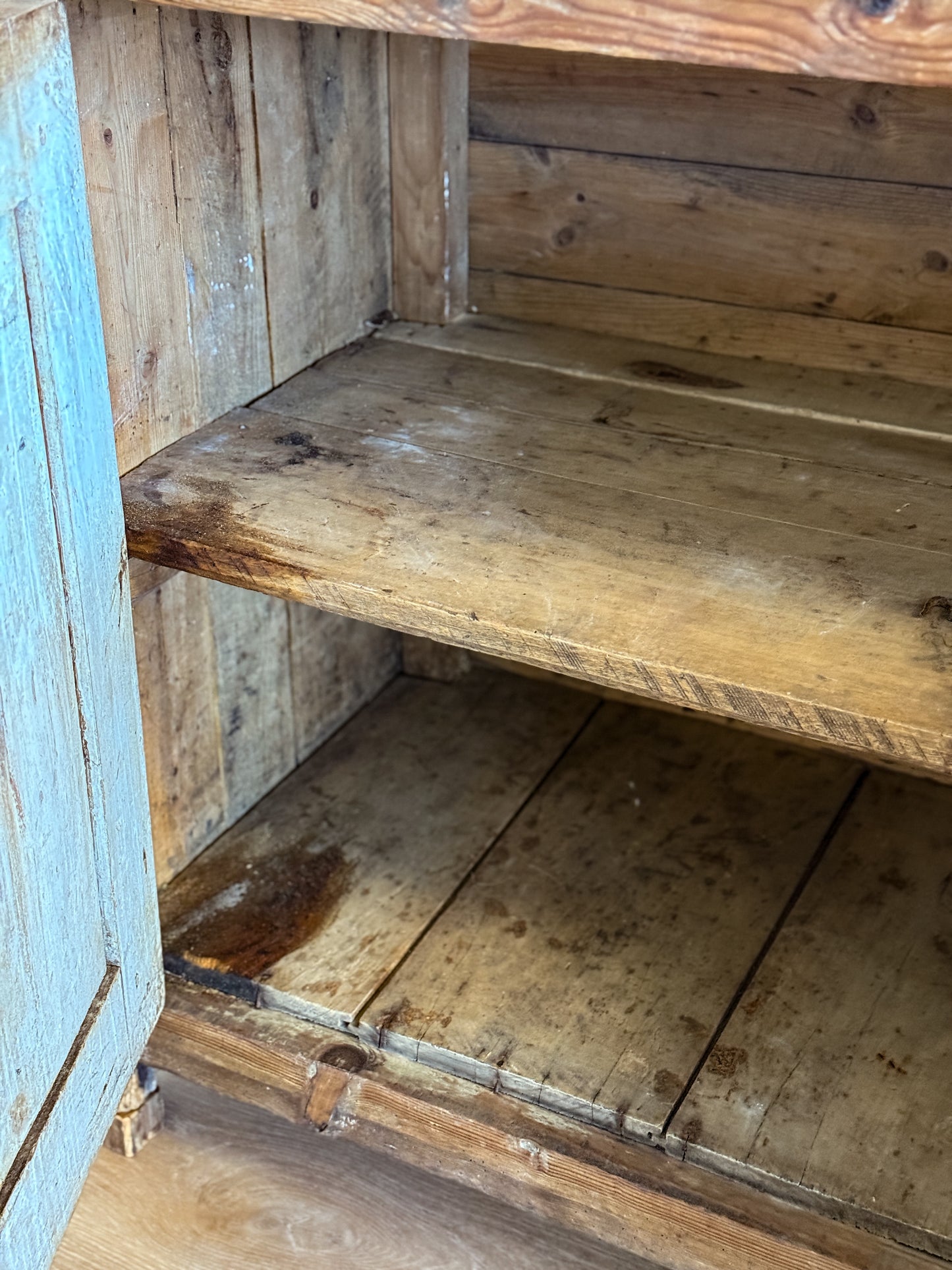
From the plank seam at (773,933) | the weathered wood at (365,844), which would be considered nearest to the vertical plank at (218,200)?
the weathered wood at (365,844)

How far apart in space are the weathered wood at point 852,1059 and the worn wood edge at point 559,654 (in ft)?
1.20

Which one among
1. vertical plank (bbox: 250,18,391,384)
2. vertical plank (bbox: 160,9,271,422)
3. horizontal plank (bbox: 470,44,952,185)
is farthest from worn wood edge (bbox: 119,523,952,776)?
horizontal plank (bbox: 470,44,952,185)

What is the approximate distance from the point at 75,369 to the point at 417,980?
692 mm

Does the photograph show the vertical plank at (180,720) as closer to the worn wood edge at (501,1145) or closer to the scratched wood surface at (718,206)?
the worn wood edge at (501,1145)

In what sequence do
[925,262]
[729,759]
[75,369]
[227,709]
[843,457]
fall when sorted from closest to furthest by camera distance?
[75,369] < [843,457] < [925,262] < [227,709] < [729,759]

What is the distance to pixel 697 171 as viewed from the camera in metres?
1.37

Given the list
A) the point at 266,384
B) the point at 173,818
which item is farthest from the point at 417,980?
the point at 266,384

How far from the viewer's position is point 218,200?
3.97 ft

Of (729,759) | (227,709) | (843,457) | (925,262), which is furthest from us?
(729,759)

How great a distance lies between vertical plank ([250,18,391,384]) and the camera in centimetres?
126

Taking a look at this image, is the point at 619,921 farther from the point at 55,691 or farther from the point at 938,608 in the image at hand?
the point at 55,691

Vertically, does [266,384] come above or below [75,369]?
below

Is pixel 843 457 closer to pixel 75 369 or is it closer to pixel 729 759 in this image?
pixel 729 759

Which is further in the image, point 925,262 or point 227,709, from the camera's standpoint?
point 227,709
